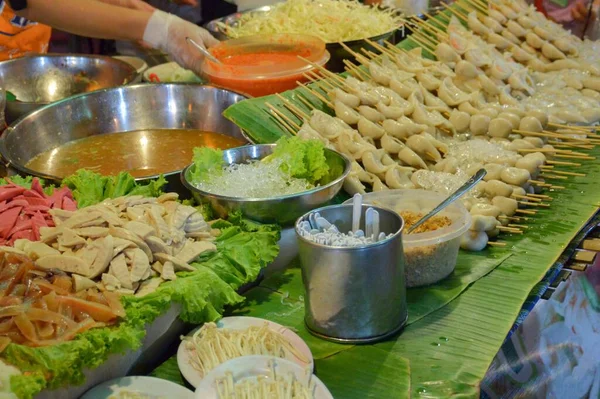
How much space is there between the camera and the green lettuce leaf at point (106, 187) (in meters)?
2.97

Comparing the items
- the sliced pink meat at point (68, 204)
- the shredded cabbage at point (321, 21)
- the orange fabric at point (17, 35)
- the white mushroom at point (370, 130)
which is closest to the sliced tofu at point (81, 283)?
the sliced pink meat at point (68, 204)

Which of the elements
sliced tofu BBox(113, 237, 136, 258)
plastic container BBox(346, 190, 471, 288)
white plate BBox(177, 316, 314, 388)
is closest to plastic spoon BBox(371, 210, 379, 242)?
plastic container BBox(346, 190, 471, 288)

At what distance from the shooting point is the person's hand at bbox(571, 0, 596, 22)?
696 cm

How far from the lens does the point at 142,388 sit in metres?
2.13

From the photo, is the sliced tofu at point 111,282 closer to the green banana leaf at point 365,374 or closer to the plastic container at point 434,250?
the green banana leaf at point 365,374

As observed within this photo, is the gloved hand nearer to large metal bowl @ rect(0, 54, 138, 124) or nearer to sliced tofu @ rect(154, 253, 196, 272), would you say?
large metal bowl @ rect(0, 54, 138, 124)

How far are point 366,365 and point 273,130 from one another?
1805 mm

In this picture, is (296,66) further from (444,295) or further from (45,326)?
(45,326)

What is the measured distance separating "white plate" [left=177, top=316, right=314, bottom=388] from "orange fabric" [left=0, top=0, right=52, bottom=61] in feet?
15.9

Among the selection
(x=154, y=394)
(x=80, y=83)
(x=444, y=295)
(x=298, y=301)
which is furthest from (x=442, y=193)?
(x=80, y=83)

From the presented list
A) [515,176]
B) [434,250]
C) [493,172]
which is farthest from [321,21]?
[434,250]

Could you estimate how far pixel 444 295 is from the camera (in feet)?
9.21

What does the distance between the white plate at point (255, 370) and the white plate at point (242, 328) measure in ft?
0.16

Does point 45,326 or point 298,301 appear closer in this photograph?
point 45,326
